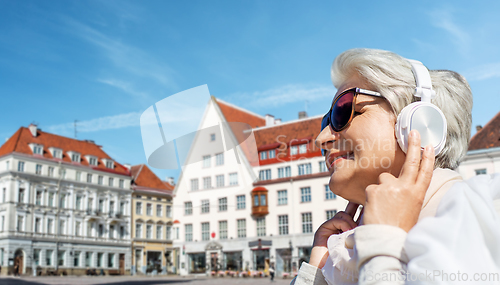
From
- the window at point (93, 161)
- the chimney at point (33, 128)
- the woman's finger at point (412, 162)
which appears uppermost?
the chimney at point (33, 128)

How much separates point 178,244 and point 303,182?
1497 centimetres

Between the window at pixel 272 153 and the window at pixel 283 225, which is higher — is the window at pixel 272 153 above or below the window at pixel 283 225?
above

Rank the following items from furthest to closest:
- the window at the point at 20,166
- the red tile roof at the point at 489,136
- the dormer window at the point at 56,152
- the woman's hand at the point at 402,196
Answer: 1. the dormer window at the point at 56,152
2. the window at the point at 20,166
3. the red tile roof at the point at 489,136
4. the woman's hand at the point at 402,196

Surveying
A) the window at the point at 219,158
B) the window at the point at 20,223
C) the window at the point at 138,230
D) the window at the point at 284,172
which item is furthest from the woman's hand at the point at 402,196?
the window at the point at 138,230

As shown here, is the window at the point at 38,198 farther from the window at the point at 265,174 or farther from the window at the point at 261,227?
the window at the point at 265,174

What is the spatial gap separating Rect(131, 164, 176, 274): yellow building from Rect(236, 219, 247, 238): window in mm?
16574

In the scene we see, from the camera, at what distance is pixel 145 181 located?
57.8 meters

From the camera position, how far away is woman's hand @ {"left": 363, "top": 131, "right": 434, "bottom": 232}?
104 centimetres

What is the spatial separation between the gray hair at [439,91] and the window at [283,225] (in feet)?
122

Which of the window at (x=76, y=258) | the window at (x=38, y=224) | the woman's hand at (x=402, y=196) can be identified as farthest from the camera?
the window at (x=76, y=258)

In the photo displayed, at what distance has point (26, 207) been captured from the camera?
44.3 meters

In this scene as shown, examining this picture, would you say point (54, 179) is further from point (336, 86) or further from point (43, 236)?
point (336, 86)

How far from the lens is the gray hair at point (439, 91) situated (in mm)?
1338

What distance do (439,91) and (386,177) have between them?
0.42 metres
